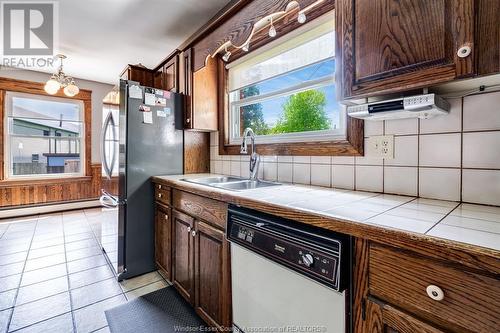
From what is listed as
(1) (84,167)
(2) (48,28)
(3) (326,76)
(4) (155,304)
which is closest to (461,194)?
(3) (326,76)

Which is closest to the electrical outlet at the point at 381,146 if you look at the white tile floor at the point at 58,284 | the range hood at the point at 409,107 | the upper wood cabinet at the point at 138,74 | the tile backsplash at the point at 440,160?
the tile backsplash at the point at 440,160

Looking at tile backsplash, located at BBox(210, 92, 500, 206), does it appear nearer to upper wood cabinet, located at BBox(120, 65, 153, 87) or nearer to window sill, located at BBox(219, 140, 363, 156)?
window sill, located at BBox(219, 140, 363, 156)

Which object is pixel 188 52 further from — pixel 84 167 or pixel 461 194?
pixel 84 167

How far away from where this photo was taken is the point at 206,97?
2.39 m

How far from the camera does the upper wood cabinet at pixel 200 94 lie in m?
2.27

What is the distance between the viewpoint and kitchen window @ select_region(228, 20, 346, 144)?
162 cm

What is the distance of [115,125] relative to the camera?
2289mm

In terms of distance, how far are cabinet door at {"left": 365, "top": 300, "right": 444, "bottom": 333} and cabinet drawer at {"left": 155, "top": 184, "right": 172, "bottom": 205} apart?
5.18ft

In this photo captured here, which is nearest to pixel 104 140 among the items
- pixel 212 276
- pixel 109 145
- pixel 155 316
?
pixel 109 145

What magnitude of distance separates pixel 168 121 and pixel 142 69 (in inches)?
36.9

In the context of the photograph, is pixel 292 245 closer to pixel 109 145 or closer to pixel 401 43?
pixel 401 43

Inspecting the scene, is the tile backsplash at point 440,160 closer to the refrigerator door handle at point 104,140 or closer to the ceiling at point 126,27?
the ceiling at point 126,27

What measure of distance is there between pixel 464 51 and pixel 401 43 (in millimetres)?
194

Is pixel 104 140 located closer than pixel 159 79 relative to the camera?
Yes
